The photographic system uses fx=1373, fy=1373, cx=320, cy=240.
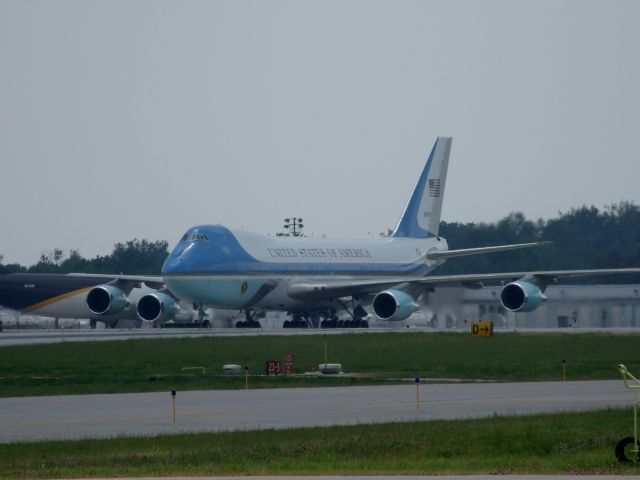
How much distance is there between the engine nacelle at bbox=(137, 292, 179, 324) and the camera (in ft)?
236

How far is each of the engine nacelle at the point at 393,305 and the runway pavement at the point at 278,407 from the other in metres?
32.8

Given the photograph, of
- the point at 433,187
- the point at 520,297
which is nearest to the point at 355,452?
the point at 520,297

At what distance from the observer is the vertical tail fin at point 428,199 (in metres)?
82.0

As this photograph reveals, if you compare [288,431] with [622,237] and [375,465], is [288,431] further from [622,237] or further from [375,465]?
[622,237]

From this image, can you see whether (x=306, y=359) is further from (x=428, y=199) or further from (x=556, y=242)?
(x=556, y=242)

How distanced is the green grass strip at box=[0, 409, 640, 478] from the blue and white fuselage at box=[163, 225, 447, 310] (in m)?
44.9

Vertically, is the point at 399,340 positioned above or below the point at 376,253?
below

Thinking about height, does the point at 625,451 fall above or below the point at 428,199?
below

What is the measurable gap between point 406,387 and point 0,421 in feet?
36.9

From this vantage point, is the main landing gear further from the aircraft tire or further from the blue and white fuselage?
the aircraft tire

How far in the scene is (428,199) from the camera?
83.0 m

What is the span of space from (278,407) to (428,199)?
55245 mm

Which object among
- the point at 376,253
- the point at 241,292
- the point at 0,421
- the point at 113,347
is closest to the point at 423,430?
the point at 0,421

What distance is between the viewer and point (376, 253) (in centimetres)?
7812
